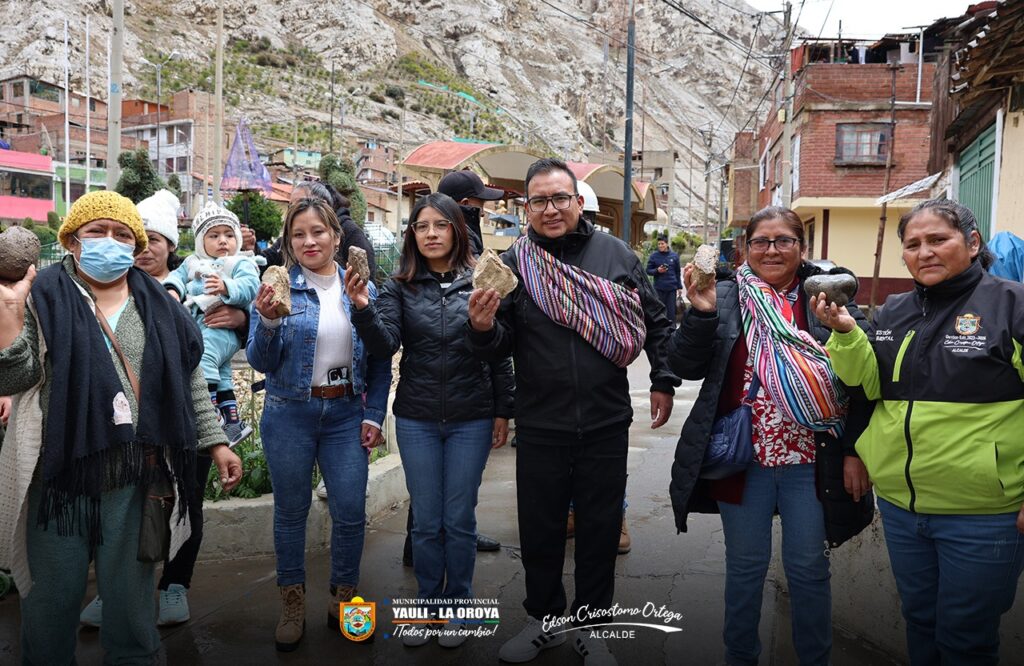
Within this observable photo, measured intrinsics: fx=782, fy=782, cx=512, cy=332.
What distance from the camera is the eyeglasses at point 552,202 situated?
3.29 m

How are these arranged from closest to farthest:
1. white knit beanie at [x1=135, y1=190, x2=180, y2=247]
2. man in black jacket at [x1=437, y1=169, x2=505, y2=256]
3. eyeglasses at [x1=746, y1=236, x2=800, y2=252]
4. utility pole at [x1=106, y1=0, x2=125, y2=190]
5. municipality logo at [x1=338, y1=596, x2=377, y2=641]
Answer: eyeglasses at [x1=746, y1=236, x2=800, y2=252] < municipality logo at [x1=338, y1=596, x2=377, y2=641] < white knit beanie at [x1=135, y1=190, x2=180, y2=247] < man in black jacket at [x1=437, y1=169, x2=505, y2=256] < utility pole at [x1=106, y1=0, x2=125, y2=190]

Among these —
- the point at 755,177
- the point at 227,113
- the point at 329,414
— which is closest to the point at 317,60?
the point at 227,113

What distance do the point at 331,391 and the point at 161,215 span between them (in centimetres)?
128

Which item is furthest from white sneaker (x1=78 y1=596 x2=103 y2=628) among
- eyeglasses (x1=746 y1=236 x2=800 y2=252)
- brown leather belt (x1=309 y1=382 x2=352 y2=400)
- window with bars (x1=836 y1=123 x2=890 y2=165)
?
window with bars (x1=836 y1=123 x2=890 y2=165)

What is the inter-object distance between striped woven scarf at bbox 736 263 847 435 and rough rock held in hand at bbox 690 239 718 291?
0.18 meters

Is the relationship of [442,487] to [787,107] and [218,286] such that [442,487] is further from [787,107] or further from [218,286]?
[787,107]

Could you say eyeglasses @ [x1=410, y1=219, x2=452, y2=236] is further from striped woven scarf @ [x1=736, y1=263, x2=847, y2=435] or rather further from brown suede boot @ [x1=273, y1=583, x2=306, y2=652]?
brown suede boot @ [x1=273, y1=583, x2=306, y2=652]

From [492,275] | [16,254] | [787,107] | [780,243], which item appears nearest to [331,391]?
[492,275]

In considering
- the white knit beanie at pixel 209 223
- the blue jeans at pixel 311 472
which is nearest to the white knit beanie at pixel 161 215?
the white knit beanie at pixel 209 223

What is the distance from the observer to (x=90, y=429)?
8.41 feet

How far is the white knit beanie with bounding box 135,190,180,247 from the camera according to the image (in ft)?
12.4

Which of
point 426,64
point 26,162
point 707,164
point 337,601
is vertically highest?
point 426,64

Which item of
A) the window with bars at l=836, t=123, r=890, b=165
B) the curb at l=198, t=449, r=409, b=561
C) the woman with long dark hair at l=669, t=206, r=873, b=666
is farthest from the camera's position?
the window with bars at l=836, t=123, r=890, b=165

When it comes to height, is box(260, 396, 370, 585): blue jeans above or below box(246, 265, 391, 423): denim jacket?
below
